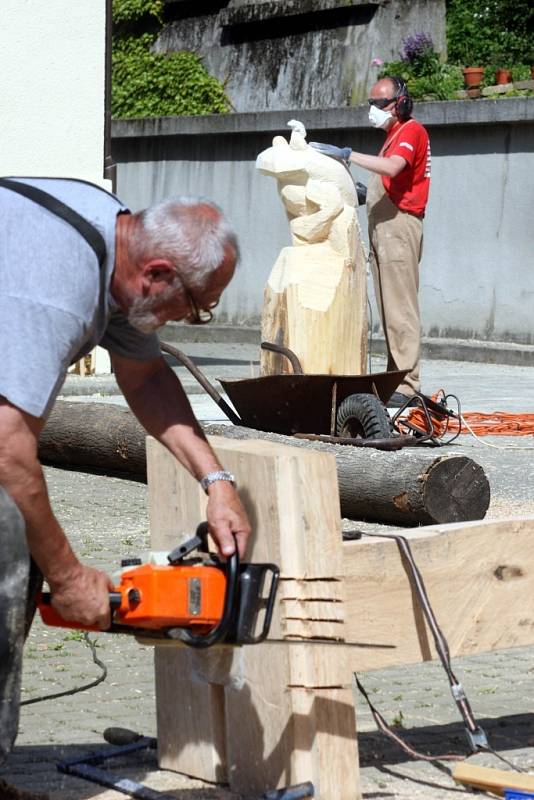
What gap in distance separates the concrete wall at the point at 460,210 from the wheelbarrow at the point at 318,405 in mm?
7340

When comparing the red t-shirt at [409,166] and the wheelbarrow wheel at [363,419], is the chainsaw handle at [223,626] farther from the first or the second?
the red t-shirt at [409,166]

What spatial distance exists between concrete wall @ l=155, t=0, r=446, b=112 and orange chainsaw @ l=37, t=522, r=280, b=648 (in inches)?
646

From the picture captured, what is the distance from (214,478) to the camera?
10.7 feet

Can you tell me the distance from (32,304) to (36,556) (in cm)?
54

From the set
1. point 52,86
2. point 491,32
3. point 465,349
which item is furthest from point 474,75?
point 52,86

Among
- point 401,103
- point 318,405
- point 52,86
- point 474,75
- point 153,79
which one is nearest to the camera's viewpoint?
point 318,405

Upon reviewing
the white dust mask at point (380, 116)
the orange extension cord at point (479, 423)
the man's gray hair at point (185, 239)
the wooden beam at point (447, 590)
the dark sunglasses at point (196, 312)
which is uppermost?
the white dust mask at point (380, 116)

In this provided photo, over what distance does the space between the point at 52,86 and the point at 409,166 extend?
382cm

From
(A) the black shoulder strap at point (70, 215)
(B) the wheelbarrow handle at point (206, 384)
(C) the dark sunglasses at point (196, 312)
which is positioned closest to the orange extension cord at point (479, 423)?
(B) the wheelbarrow handle at point (206, 384)

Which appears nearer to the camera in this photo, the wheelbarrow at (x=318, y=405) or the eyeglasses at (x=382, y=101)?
the wheelbarrow at (x=318, y=405)

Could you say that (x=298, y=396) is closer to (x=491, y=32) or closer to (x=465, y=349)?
(x=465, y=349)

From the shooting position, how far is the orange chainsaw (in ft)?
9.73

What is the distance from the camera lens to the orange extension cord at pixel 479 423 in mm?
8516

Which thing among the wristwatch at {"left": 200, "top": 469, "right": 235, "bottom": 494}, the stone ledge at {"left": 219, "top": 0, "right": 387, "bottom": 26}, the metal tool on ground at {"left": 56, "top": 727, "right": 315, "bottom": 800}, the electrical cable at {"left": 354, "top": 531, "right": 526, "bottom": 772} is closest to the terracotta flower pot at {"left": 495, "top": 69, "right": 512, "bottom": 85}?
the stone ledge at {"left": 219, "top": 0, "right": 387, "bottom": 26}
